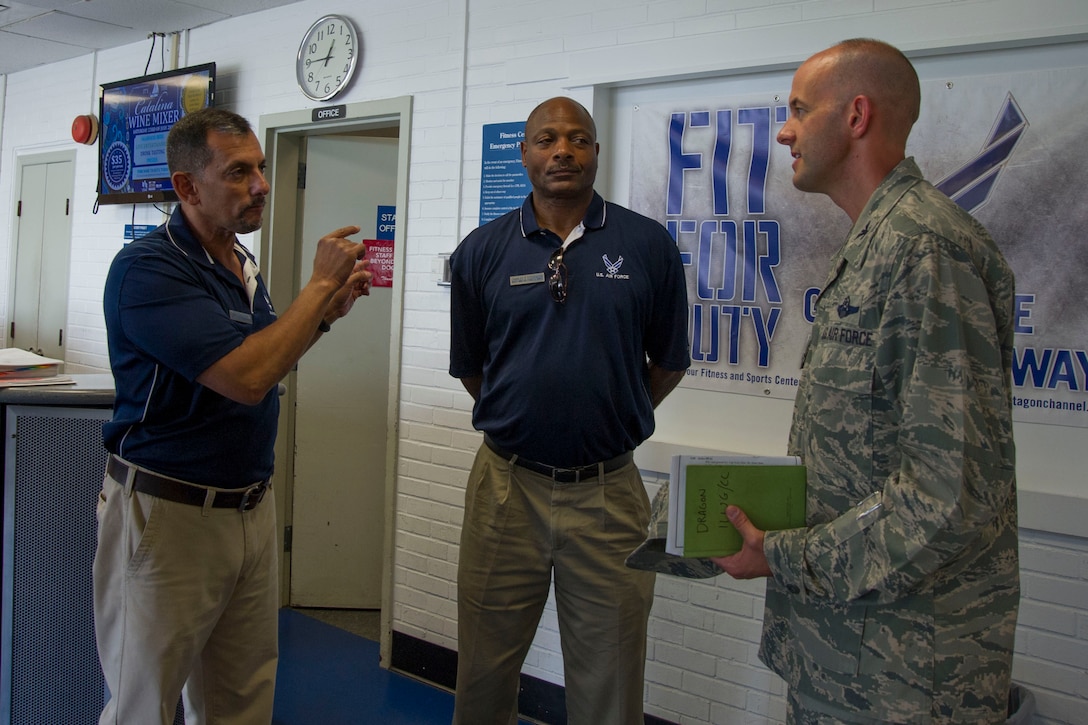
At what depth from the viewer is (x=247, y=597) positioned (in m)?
1.99

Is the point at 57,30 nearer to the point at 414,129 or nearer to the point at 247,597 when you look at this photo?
the point at 414,129

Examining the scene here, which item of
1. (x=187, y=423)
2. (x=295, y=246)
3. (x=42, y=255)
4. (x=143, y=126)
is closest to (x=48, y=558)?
(x=187, y=423)

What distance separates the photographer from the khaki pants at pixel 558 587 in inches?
80.9

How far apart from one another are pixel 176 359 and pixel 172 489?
30 cm

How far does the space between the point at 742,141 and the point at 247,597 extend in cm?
198

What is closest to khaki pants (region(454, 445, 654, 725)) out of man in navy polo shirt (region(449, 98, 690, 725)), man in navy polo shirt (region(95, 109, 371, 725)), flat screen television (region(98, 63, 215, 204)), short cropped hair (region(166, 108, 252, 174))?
man in navy polo shirt (region(449, 98, 690, 725))

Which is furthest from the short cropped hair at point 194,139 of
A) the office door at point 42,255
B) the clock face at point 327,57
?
the office door at point 42,255

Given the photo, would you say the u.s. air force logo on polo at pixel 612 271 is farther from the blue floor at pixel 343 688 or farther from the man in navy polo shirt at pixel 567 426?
the blue floor at pixel 343 688

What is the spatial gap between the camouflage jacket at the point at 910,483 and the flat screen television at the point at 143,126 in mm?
3857

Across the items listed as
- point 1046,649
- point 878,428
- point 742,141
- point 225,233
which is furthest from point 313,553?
point 878,428

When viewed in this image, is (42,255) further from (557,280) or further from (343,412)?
(557,280)

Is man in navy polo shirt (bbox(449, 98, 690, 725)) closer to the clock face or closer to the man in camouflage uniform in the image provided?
the man in camouflage uniform

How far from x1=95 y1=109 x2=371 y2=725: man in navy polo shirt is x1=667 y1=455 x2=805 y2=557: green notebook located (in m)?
0.93

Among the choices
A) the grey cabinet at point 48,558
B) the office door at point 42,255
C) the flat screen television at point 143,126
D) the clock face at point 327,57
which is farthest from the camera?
the office door at point 42,255
